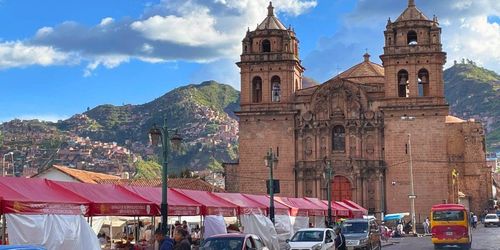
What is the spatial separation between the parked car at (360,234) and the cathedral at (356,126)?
23.6 metres

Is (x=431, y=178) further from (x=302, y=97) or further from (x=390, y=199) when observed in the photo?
(x=302, y=97)

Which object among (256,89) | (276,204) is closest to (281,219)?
(276,204)

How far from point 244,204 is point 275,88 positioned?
33.1 metres

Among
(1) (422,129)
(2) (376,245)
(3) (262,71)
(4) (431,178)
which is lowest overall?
(2) (376,245)

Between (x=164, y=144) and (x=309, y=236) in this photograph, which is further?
(x=309, y=236)

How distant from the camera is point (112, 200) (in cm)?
1820

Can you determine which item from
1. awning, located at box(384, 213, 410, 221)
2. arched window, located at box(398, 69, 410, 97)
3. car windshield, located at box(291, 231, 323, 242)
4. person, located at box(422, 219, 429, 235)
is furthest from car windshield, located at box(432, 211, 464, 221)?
arched window, located at box(398, 69, 410, 97)

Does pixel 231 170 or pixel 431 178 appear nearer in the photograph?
pixel 431 178

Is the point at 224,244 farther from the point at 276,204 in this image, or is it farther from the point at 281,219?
the point at 276,204

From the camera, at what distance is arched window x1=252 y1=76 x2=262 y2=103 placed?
59.2 m

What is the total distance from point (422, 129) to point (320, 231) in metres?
32.1

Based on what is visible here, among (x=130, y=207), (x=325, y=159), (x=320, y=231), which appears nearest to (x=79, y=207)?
(x=130, y=207)

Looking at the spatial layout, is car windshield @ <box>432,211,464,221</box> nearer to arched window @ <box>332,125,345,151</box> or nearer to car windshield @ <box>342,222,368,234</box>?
car windshield @ <box>342,222,368,234</box>

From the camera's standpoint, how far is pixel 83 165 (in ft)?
468
